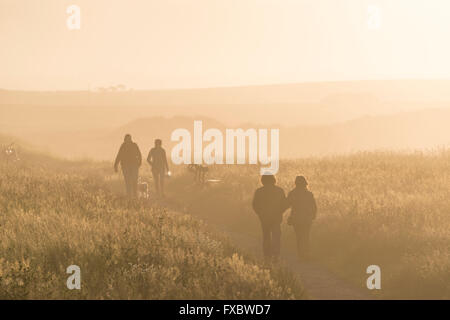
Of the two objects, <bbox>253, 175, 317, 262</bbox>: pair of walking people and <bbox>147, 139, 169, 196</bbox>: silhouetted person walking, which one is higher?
<bbox>147, 139, 169, 196</bbox>: silhouetted person walking

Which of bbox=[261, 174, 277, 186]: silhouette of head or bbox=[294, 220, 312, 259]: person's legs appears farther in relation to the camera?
bbox=[294, 220, 312, 259]: person's legs

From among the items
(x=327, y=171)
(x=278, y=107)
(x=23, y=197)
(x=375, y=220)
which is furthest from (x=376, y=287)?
(x=278, y=107)

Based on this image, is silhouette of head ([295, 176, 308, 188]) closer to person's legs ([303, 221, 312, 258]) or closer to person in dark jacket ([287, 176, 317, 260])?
person in dark jacket ([287, 176, 317, 260])

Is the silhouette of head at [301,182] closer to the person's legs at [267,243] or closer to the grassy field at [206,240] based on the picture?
the person's legs at [267,243]

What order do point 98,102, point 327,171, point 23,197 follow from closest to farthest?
point 23,197 < point 327,171 < point 98,102

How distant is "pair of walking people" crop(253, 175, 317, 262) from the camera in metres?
10.6

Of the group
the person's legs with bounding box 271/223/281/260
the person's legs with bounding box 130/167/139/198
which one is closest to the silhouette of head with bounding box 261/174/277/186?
the person's legs with bounding box 271/223/281/260

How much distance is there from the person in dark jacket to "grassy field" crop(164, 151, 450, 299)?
1.77ft

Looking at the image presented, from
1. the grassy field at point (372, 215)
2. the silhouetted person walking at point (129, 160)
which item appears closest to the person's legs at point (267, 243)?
the grassy field at point (372, 215)

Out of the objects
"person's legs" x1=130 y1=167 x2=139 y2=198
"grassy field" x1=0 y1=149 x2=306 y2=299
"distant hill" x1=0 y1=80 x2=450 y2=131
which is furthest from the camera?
"distant hill" x1=0 y1=80 x2=450 y2=131

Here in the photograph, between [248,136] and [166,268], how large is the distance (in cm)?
6557

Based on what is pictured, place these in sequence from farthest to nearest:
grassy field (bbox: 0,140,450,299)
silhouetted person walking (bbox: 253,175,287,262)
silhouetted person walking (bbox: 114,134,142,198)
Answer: silhouetted person walking (bbox: 114,134,142,198) → silhouetted person walking (bbox: 253,175,287,262) → grassy field (bbox: 0,140,450,299)

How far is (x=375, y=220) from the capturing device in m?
12.4
